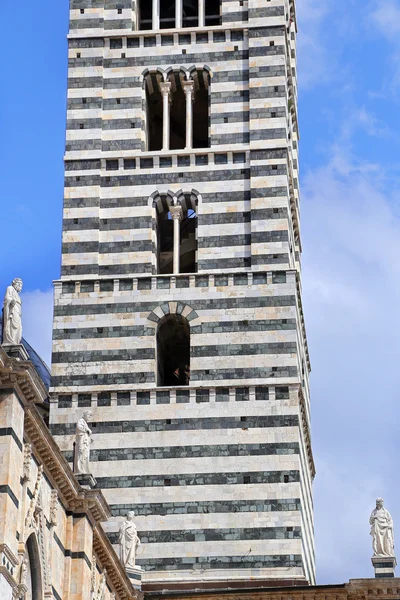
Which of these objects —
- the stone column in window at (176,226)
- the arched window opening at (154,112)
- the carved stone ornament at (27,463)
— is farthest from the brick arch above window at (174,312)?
the carved stone ornament at (27,463)

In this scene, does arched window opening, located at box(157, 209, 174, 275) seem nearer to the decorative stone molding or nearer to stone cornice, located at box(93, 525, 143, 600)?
stone cornice, located at box(93, 525, 143, 600)

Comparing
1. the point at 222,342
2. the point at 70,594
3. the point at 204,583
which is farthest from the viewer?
the point at 222,342

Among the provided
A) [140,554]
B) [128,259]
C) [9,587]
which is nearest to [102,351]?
[128,259]

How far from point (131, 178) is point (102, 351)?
159 inches

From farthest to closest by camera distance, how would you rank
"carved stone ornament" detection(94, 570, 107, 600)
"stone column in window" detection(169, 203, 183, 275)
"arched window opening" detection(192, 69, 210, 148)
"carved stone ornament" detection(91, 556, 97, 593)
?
"arched window opening" detection(192, 69, 210, 148) → "stone column in window" detection(169, 203, 183, 275) → "carved stone ornament" detection(94, 570, 107, 600) → "carved stone ornament" detection(91, 556, 97, 593)

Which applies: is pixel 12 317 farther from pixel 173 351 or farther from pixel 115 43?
pixel 115 43

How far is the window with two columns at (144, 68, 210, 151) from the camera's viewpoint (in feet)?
112

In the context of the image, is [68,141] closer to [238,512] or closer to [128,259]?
[128,259]

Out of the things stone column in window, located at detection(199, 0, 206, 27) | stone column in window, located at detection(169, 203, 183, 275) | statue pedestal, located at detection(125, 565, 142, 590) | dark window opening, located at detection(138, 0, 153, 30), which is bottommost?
statue pedestal, located at detection(125, 565, 142, 590)

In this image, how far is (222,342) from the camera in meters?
31.8

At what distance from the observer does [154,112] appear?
1401 inches

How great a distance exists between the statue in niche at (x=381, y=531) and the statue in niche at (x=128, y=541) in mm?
4308

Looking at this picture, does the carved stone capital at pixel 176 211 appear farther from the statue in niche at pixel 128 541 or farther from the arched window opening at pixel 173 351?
the statue in niche at pixel 128 541

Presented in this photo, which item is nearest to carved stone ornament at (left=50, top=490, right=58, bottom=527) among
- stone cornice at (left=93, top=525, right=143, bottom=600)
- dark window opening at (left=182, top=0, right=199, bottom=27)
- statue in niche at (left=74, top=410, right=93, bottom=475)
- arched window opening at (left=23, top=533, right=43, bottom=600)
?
arched window opening at (left=23, top=533, right=43, bottom=600)
